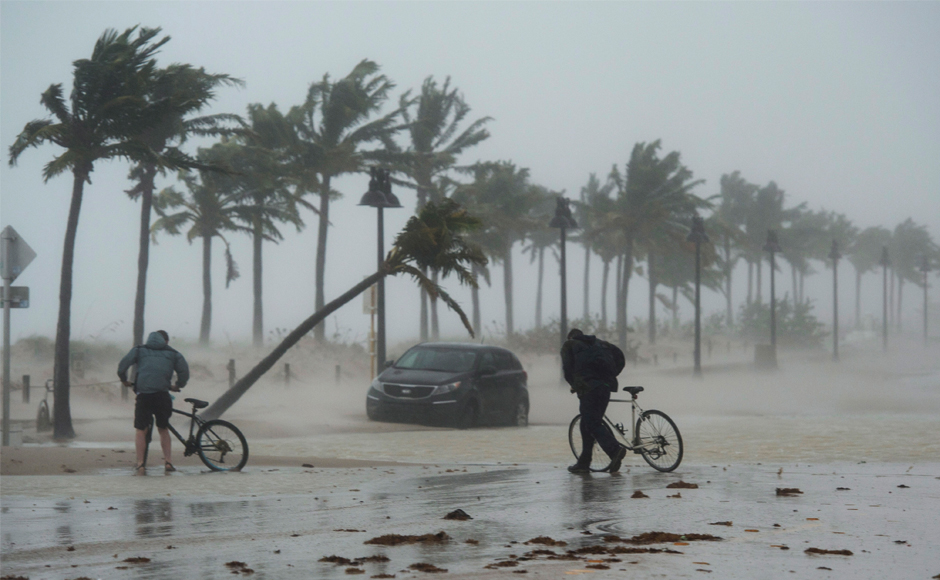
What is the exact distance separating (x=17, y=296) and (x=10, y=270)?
42 cm

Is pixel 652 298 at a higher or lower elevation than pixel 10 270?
higher

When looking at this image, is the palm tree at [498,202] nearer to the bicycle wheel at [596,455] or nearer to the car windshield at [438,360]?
the car windshield at [438,360]

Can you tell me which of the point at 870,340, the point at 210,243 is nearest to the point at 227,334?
the point at 210,243

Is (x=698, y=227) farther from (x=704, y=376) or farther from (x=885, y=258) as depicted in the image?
(x=885, y=258)

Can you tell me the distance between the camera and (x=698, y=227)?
139 feet

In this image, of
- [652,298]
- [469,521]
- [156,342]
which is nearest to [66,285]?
[156,342]

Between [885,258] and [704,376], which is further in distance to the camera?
[885,258]

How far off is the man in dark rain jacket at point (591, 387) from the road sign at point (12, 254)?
9.26 metres

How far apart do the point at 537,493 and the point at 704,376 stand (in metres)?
37.8

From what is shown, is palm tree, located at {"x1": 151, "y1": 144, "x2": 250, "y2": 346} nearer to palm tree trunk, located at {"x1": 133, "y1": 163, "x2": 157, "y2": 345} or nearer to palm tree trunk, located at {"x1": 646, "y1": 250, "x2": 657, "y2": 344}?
palm tree trunk, located at {"x1": 133, "y1": 163, "x2": 157, "y2": 345}

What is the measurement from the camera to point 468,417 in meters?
20.2

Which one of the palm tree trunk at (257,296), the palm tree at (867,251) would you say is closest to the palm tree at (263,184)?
the palm tree trunk at (257,296)

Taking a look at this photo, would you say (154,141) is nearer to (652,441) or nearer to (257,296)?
(257,296)

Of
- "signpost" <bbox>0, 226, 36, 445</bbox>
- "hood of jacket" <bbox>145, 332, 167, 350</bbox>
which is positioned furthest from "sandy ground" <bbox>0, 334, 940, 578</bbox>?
"hood of jacket" <bbox>145, 332, 167, 350</bbox>
